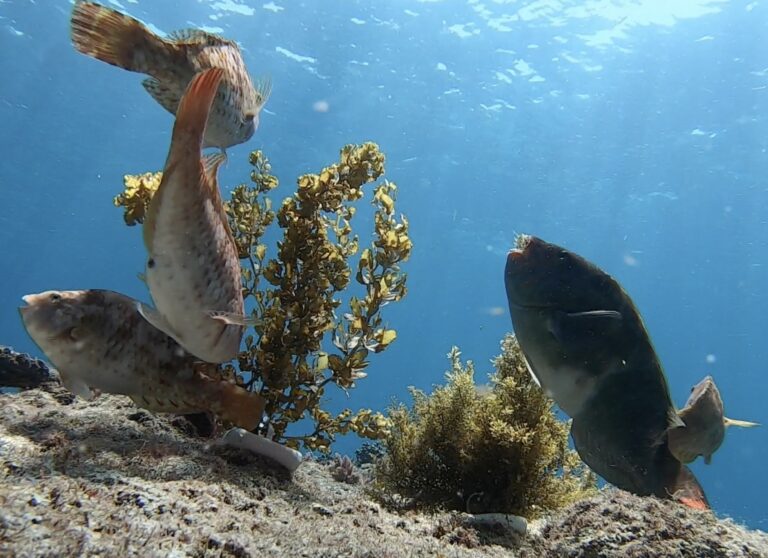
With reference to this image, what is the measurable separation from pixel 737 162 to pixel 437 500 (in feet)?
122

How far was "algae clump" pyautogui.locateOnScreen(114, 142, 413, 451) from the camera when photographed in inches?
174

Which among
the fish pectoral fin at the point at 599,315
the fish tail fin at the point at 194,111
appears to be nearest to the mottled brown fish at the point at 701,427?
the fish pectoral fin at the point at 599,315

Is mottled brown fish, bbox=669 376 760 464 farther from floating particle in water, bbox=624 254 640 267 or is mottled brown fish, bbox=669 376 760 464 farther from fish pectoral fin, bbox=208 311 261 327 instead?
floating particle in water, bbox=624 254 640 267

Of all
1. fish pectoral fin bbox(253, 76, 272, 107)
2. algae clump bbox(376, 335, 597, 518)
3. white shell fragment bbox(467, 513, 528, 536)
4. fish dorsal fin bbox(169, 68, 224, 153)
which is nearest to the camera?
fish dorsal fin bbox(169, 68, 224, 153)

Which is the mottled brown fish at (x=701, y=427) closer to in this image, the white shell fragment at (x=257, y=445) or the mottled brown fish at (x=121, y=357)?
the white shell fragment at (x=257, y=445)

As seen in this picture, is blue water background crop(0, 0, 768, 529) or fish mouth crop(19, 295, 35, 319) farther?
blue water background crop(0, 0, 768, 529)

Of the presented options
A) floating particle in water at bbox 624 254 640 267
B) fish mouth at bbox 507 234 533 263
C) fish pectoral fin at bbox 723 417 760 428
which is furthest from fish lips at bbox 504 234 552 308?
floating particle in water at bbox 624 254 640 267

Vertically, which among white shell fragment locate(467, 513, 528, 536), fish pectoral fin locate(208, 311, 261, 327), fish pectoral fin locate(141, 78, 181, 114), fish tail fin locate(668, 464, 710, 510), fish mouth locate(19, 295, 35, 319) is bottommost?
white shell fragment locate(467, 513, 528, 536)

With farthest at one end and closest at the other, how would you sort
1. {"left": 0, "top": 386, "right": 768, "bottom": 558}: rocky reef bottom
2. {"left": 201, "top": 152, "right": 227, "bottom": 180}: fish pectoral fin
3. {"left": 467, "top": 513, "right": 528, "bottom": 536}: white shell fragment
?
{"left": 467, "top": 513, "right": 528, "bottom": 536}: white shell fragment
{"left": 201, "top": 152, "right": 227, "bottom": 180}: fish pectoral fin
{"left": 0, "top": 386, "right": 768, "bottom": 558}: rocky reef bottom

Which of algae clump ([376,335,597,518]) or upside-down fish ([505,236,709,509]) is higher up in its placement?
upside-down fish ([505,236,709,509])

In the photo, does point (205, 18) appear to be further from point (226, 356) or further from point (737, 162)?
point (737, 162)

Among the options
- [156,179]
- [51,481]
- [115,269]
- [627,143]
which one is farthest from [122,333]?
[115,269]

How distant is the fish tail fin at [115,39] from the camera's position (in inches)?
116

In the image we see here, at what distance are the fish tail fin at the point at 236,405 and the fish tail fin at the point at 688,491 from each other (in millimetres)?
2686
